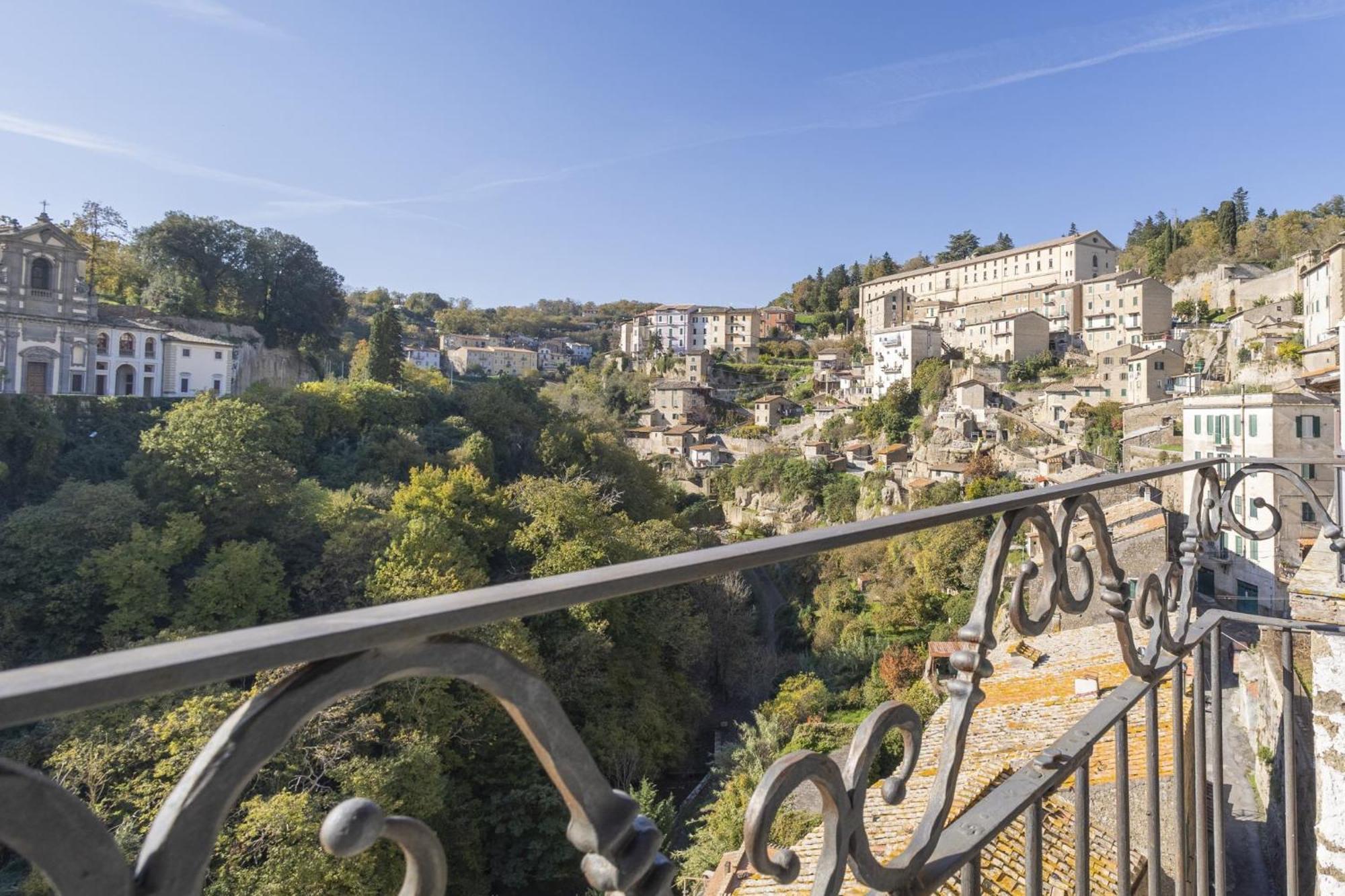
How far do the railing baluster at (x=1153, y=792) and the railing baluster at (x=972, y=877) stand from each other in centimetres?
95

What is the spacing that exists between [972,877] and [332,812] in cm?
131

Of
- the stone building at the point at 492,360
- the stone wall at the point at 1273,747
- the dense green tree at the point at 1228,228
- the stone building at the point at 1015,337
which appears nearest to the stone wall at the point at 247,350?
the stone building at the point at 492,360

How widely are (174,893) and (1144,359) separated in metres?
49.3

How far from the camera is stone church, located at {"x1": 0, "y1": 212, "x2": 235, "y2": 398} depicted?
1055 inches

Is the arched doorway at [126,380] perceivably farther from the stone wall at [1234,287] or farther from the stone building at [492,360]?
the stone wall at [1234,287]

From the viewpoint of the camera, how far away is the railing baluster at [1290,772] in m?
2.59

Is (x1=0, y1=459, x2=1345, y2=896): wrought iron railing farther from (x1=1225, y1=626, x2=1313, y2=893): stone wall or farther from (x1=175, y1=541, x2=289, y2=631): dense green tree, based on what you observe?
(x1=175, y1=541, x2=289, y2=631): dense green tree

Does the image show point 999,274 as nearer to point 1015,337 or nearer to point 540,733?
point 1015,337

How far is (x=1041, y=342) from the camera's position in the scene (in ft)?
176

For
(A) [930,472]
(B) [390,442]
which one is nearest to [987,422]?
(A) [930,472]

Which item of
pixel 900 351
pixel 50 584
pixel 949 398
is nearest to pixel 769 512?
pixel 949 398

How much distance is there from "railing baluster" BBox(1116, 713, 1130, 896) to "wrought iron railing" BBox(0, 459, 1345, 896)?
102 millimetres

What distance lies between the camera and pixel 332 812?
644 mm

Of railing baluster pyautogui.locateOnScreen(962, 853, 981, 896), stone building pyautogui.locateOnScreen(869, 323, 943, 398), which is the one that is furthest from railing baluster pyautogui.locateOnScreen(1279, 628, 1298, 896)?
stone building pyautogui.locateOnScreen(869, 323, 943, 398)
